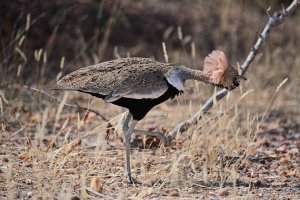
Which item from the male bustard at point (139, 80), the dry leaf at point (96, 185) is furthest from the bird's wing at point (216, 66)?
the dry leaf at point (96, 185)

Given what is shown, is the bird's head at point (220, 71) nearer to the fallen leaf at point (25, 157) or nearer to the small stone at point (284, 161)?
the small stone at point (284, 161)

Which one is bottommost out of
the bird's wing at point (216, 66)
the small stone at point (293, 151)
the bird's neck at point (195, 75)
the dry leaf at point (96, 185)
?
the dry leaf at point (96, 185)

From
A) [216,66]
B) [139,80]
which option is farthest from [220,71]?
[139,80]

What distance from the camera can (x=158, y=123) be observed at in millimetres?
6512

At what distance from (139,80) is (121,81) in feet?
0.40

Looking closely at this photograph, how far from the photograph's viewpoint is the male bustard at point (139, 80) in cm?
424

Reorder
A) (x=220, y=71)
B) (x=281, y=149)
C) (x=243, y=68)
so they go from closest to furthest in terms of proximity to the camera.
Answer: (x=220, y=71) → (x=243, y=68) → (x=281, y=149)

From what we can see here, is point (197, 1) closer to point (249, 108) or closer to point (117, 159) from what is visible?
point (249, 108)

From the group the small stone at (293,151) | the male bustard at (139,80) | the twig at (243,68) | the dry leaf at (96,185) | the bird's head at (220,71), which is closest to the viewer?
the dry leaf at (96,185)

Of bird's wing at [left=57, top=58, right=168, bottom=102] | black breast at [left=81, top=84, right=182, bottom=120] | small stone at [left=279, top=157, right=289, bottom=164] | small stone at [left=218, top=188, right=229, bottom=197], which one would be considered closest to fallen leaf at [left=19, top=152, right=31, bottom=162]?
bird's wing at [left=57, top=58, right=168, bottom=102]

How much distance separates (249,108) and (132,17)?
11.3 feet

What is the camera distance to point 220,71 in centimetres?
445

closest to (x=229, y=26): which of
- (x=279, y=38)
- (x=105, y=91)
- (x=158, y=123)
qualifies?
(x=279, y=38)

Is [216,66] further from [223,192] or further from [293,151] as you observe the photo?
[293,151]
